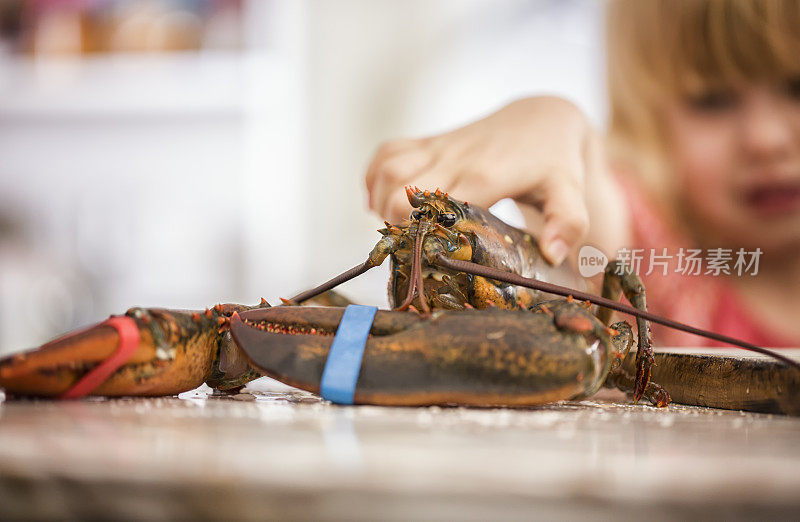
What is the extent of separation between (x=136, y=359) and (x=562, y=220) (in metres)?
0.66

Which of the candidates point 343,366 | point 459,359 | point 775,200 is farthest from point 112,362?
point 775,200

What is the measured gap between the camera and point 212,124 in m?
2.64

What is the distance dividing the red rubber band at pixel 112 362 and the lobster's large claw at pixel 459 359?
115 mm

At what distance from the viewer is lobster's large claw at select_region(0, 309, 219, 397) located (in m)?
0.62

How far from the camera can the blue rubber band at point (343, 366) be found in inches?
24.1

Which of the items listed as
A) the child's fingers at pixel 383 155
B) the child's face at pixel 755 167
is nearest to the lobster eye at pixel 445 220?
the child's fingers at pixel 383 155

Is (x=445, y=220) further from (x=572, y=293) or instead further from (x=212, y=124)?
(x=212, y=124)

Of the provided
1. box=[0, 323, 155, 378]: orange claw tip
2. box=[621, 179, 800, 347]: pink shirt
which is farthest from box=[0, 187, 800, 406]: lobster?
box=[621, 179, 800, 347]: pink shirt

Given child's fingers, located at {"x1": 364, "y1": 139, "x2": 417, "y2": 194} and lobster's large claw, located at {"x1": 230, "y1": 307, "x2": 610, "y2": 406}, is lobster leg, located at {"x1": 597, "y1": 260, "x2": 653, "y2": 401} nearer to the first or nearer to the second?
lobster's large claw, located at {"x1": 230, "y1": 307, "x2": 610, "y2": 406}

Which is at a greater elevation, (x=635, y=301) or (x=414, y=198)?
(x=414, y=198)

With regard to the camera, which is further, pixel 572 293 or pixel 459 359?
pixel 572 293

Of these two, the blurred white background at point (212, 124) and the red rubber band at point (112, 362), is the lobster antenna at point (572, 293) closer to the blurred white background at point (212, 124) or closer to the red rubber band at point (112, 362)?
the red rubber band at point (112, 362)

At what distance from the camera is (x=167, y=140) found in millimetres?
2742

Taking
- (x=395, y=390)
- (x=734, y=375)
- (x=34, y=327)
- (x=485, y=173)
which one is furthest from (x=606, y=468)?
(x=34, y=327)
